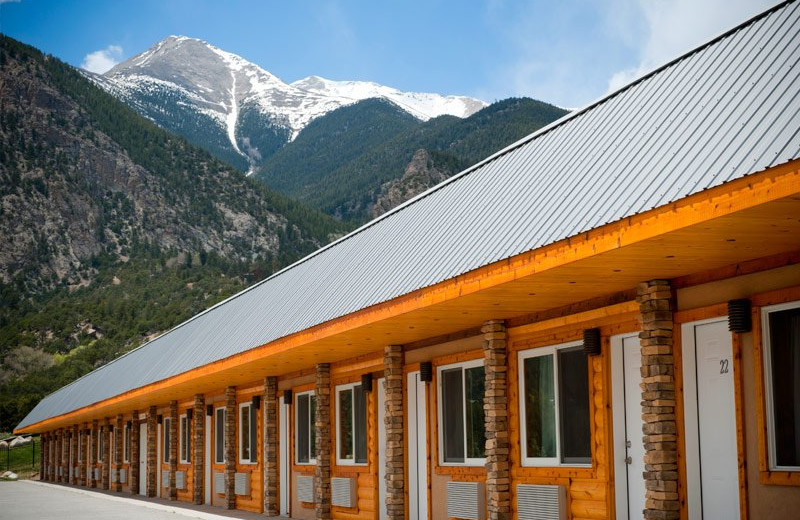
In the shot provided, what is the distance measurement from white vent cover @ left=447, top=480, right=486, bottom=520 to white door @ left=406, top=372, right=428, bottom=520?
1.09 m

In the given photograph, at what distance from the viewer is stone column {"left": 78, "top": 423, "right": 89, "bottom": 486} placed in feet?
151

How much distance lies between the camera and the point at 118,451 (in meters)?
39.8

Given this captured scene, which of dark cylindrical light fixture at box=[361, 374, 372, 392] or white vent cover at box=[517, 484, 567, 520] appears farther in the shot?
dark cylindrical light fixture at box=[361, 374, 372, 392]

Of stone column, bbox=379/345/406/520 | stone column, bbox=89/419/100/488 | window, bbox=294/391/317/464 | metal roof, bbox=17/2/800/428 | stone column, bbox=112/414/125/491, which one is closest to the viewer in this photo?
metal roof, bbox=17/2/800/428

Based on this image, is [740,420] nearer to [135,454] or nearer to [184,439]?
[184,439]

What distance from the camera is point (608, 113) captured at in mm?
12438

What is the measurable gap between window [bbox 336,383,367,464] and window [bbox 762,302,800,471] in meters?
9.83

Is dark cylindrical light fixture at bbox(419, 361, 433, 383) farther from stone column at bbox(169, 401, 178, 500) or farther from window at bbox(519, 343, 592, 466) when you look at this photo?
stone column at bbox(169, 401, 178, 500)

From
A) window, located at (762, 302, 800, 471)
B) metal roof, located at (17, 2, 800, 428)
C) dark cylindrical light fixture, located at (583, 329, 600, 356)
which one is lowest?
window, located at (762, 302, 800, 471)

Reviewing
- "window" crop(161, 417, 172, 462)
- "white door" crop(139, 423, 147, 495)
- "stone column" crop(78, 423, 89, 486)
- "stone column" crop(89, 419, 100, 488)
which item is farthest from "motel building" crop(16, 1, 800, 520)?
"stone column" crop(78, 423, 89, 486)

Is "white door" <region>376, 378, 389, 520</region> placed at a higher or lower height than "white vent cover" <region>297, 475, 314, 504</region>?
higher

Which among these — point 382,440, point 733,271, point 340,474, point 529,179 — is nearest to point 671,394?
point 733,271

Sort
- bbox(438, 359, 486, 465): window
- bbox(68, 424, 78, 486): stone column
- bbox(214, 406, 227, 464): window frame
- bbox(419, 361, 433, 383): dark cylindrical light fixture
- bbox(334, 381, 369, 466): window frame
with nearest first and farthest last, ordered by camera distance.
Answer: bbox(438, 359, 486, 465): window → bbox(419, 361, 433, 383): dark cylindrical light fixture → bbox(334, 381, 369, 466): window frame → bbox(214, 406, 227, 464): window frame → bbox(68, 424, 78, 486): stone column

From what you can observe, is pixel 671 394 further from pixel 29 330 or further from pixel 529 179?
pixel 29 330
